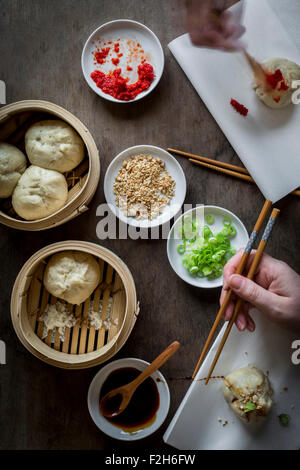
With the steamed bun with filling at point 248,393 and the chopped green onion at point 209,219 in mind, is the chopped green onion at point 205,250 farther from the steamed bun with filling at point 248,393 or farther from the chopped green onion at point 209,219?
the steamed bun with filling at point 248,393

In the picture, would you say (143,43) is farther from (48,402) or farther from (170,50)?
(48,402)

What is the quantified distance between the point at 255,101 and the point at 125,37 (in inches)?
32.5

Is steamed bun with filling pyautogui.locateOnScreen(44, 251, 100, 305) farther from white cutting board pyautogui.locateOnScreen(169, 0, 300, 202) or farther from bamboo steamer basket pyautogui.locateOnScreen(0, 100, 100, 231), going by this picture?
white cutting board pyautogui.locateOnScreen(169, 0, 300, 202)

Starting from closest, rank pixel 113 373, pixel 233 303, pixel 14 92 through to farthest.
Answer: pixel 233 303 < pixel 113 373 < pixel 14 92

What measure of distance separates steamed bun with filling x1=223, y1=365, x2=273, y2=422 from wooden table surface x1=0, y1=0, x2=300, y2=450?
25cm

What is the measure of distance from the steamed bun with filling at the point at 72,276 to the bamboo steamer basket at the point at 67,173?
21 cm

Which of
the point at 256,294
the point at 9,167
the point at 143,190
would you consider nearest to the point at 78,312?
the point at 143,190

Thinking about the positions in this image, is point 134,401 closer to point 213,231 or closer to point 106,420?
point 106,420

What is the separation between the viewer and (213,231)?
7.67ft

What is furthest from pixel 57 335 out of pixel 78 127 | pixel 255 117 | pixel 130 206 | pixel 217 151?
pixel 255 117

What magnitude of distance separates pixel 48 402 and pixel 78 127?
60.5 inches

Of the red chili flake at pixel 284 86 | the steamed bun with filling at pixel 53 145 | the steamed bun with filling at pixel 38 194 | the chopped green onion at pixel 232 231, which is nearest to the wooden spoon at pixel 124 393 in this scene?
the chopped green onion at pixel 232 231

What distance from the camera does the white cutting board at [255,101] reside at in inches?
91.0

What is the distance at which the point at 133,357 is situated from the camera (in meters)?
2.36
